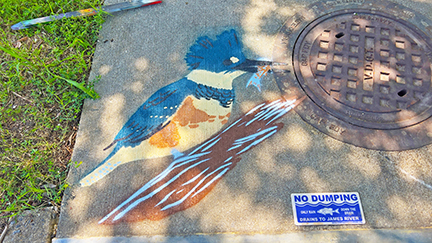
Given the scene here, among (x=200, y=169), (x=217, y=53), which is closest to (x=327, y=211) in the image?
(x=200, y=169)

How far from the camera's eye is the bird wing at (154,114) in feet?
7.29

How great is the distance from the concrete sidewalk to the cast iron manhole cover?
124 mm

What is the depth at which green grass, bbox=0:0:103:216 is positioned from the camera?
2.14 meters

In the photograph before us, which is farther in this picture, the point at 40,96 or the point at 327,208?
the point at 40,96

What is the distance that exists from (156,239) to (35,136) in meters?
1.46

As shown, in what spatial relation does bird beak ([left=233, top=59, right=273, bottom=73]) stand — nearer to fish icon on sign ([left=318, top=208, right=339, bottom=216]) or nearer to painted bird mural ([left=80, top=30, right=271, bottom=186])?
painted bird mural ([left=80, top=30, right=271, bottom=186])

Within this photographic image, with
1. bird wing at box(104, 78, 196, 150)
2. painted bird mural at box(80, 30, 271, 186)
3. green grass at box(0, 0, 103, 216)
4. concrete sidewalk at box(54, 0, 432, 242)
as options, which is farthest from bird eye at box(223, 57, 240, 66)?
green grass at box(0, 0, 103, 216)

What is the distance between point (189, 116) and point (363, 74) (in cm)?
156

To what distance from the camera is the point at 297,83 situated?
92.3 inches

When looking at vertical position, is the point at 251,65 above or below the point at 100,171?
above

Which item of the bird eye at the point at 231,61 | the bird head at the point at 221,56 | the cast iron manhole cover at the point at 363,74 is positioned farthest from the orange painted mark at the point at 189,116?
the cast iron manhole cover at the point at 363,74

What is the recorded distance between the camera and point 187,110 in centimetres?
229

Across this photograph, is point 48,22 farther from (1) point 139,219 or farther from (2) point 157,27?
(1) point 139,219

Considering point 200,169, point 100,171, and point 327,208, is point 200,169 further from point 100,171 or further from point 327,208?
point 327,208
